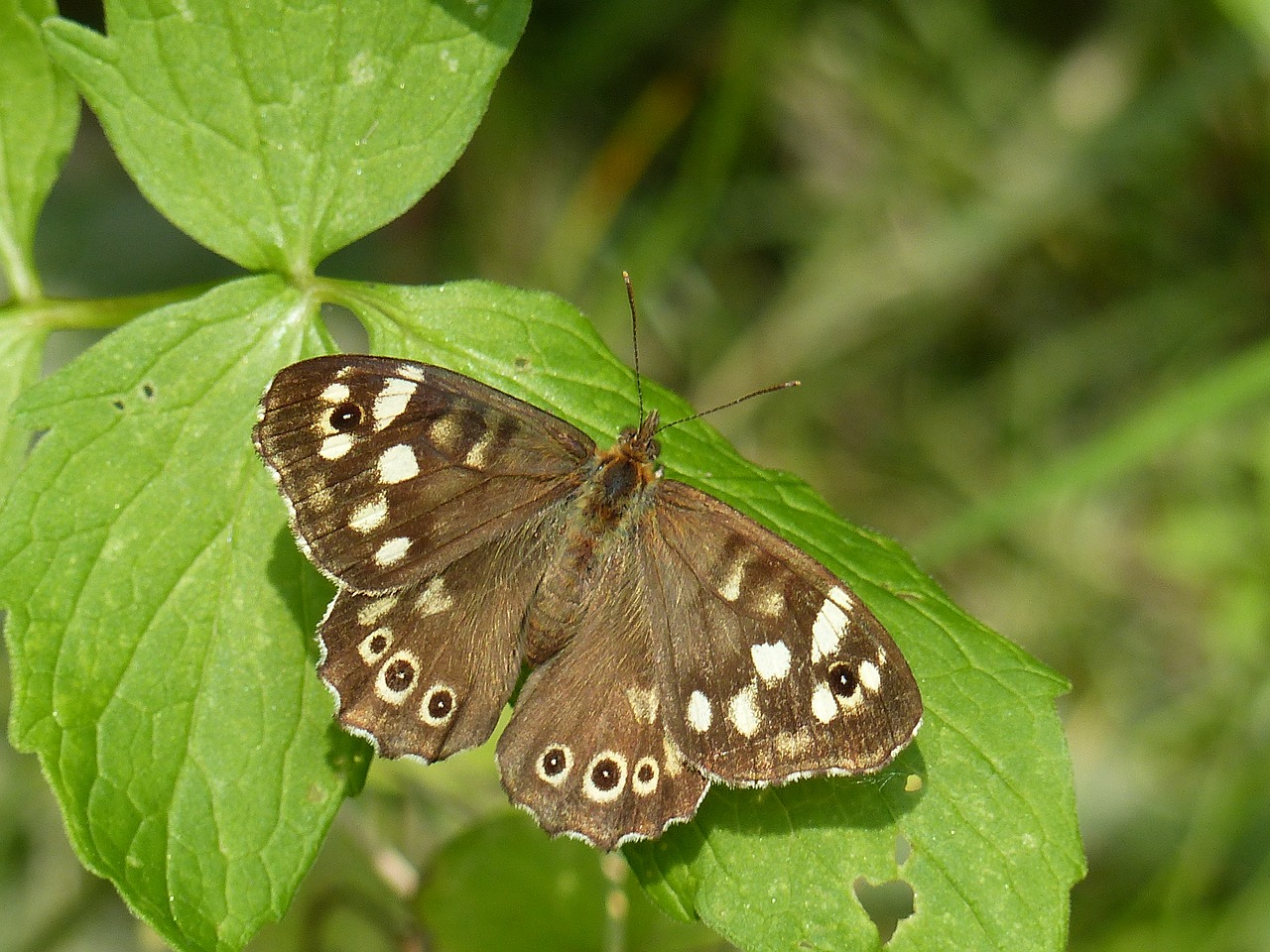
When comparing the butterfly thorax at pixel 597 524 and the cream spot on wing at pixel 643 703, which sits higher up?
the butterfly thorax at pixel 597 524

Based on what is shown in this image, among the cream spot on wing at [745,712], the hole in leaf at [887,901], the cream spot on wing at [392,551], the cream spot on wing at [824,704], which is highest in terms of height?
the cream spot on wing at [824,704]

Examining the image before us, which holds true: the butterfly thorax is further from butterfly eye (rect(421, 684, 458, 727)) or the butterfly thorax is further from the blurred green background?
the blurred green background

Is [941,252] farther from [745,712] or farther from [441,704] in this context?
[441,704]

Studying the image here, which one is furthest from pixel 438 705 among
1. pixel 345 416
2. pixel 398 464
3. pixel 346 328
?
pixel 346 328

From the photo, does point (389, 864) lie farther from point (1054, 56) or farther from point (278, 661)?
point (1054, 56)

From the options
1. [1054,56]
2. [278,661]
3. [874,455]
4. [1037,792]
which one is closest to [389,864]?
[278,661]

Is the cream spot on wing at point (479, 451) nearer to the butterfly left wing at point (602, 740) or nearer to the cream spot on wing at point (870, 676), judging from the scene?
the butterfly left wing at point (602, 740)

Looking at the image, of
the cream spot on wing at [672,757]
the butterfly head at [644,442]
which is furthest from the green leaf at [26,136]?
the cream spot on wing at [672,757]
